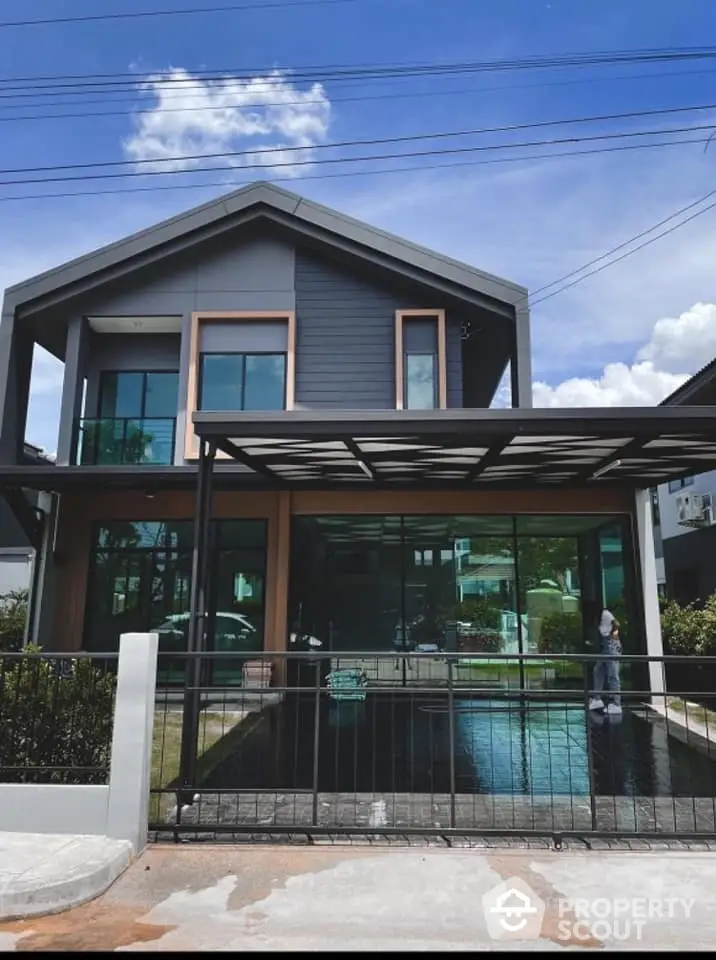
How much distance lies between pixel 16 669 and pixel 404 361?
30.2 ft

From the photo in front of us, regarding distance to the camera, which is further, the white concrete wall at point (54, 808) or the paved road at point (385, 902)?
the white concrete wall at point (54, 808)

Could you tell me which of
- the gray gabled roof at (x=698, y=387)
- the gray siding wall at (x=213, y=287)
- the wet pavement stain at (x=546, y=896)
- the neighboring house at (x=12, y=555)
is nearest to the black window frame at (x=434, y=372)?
the gray siding wall at (x=213, y=287)

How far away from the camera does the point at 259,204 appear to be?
13648mm

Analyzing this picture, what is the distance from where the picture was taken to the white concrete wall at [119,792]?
510cm

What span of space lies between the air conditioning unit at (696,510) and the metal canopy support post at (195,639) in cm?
1443

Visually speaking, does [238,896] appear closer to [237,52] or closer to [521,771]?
[521,771]

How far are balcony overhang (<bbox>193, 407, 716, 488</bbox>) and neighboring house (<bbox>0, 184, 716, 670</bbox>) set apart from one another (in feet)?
3.36

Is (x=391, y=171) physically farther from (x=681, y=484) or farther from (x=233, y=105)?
(x=681, y=484)

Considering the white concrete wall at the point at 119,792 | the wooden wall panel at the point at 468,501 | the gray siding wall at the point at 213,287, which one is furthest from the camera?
the gray siding wall at the point at 213,287

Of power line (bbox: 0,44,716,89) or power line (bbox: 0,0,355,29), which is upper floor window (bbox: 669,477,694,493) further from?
power line (bbox: 0,0,355,29)

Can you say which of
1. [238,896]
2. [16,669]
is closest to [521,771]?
[238,896]

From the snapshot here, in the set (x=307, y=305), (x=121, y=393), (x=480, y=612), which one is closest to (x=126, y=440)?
(x=121, y=393)

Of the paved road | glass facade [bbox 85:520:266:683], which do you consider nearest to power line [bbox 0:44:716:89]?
glass facade [bbox 85:520:266:683]

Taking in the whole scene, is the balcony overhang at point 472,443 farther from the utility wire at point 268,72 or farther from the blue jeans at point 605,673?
the utility wire at point 268,72
